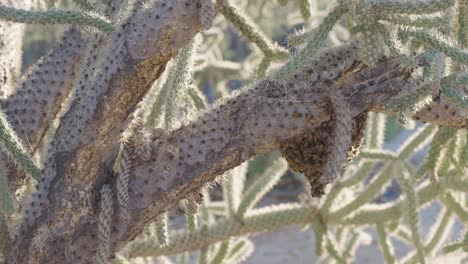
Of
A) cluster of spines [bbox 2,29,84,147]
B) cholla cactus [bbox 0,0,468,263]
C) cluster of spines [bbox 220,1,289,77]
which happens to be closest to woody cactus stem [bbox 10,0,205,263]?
cholla cactus [bbox 0,0,468,263]

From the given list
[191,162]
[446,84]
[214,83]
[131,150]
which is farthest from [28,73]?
[214,83]

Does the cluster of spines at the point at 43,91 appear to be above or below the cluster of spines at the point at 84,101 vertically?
above

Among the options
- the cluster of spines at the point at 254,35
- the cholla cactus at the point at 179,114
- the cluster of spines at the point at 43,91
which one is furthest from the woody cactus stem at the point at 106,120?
the cluster of spines at the point at 254,35

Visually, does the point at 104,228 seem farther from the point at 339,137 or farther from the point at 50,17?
the point at 339,137

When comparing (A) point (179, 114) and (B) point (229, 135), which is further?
(A) point (179, 114)

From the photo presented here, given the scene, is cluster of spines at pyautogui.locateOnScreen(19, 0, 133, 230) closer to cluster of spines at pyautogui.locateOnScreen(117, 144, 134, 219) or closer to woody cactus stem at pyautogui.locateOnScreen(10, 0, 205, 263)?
woody cactus stem at pyautogui.locateOnScreen(10, 0, 205, 263)

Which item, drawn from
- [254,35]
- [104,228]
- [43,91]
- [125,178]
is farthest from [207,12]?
[254,35]

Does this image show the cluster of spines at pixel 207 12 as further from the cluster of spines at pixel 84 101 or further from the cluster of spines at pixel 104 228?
the cluster of spines at pixel 104 228

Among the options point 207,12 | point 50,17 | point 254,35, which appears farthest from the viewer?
point 254,35

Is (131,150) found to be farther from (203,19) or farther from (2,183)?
(203,19)

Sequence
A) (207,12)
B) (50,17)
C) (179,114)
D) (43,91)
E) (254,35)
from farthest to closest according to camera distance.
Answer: (254,35), (43,91), (179,114), (50,17), (207,12)

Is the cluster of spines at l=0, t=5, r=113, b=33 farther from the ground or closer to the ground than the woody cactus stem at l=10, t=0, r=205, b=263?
farther from the ground
